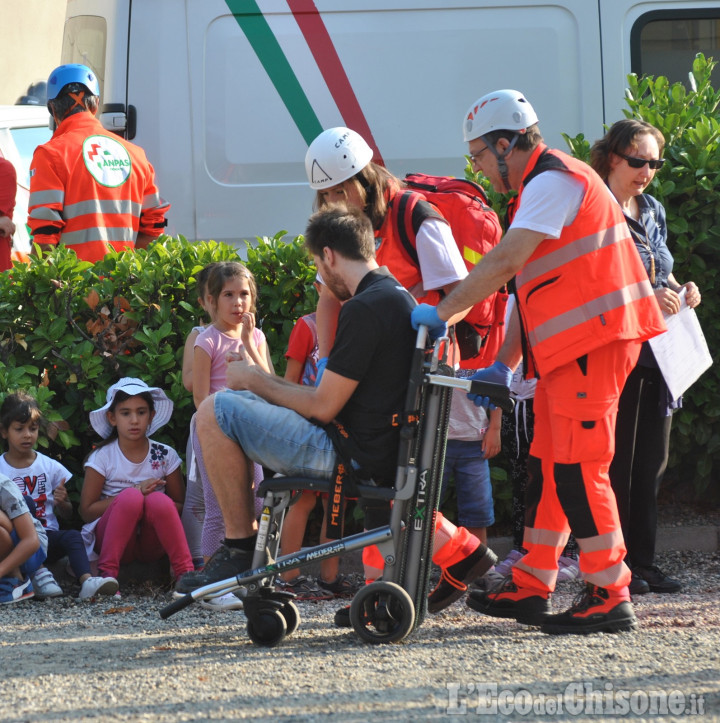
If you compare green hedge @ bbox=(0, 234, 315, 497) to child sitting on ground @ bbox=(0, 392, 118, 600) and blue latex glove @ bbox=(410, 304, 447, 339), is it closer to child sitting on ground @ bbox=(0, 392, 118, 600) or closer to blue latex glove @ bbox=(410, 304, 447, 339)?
child sitting on ground @ bbox=(0, 392, 118, 600)

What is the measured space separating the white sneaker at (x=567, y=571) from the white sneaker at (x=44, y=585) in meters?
2.29

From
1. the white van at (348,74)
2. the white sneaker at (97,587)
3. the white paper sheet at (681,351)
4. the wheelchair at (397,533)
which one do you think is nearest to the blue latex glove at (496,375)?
the wheelchair at (397,533)

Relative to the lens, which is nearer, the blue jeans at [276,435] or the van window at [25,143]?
the blue jeans at [276,435]

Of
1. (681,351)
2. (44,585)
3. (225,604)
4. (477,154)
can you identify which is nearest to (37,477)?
(44,585)

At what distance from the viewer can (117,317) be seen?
19.5 feet

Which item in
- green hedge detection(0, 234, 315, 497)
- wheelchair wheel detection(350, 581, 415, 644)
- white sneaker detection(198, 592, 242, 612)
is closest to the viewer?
wheelchair wheel detection(350, 581, 415, 644)

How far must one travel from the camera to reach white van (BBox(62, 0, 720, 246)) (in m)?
6.82

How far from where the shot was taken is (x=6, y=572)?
17.1 ft

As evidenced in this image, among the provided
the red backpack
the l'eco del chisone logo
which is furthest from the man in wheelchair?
the l'eco del chisone logo

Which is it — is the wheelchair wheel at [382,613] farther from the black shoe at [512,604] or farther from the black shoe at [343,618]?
the black shoe at [512,604]

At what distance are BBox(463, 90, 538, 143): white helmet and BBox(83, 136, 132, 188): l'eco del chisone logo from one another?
8.78 ft

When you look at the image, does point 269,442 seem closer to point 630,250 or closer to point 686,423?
point 630,250

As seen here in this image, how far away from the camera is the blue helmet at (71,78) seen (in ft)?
21.1

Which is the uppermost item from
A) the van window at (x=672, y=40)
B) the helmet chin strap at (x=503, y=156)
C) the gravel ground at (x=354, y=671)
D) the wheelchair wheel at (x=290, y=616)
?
the van window at (x=672, y=40)
